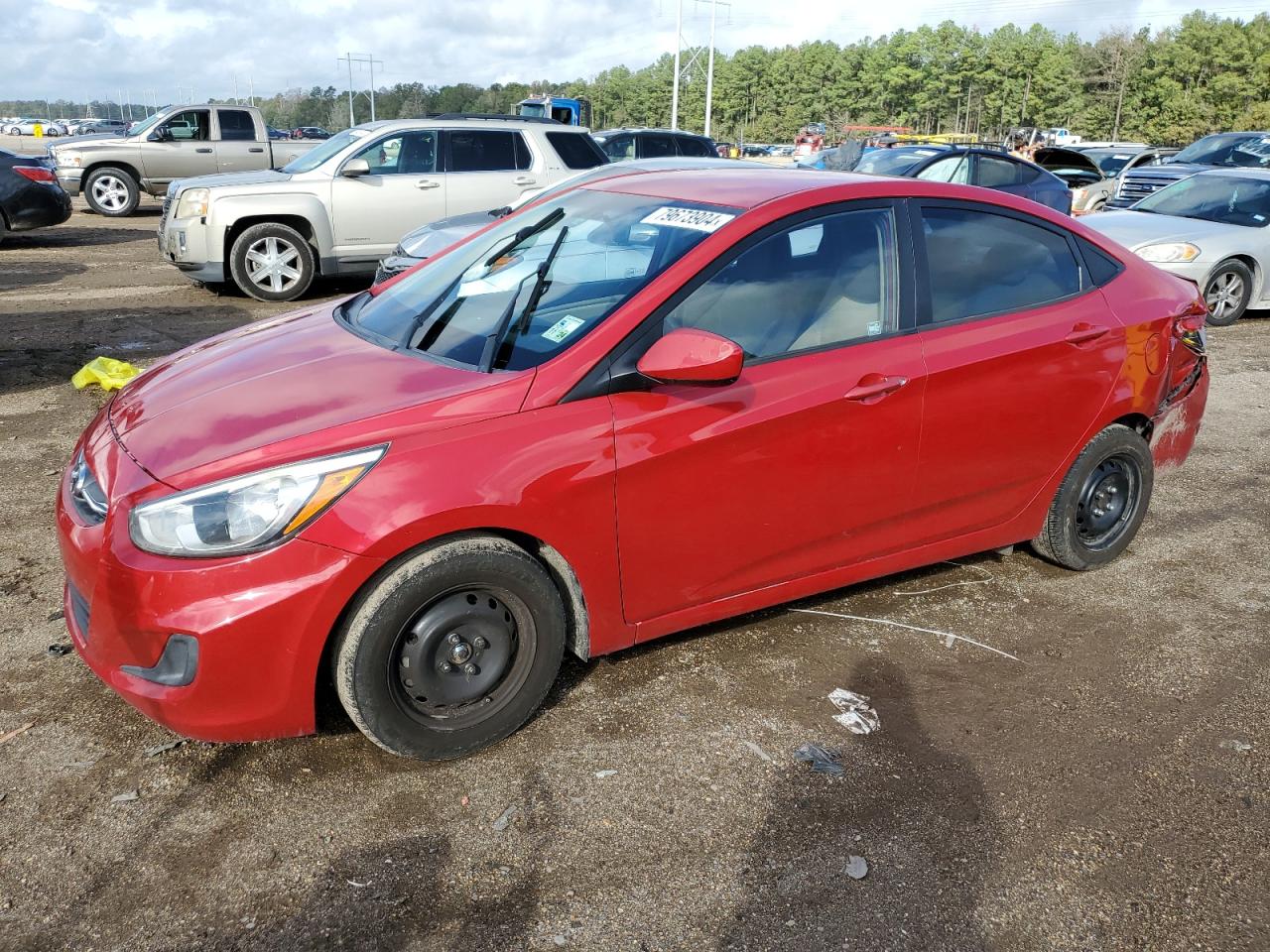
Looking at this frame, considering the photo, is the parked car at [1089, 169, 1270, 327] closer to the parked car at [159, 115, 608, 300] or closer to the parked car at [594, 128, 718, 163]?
the parked car at [159, 115, 608, 300]

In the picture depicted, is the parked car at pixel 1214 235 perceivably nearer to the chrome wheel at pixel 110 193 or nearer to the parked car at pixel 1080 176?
the parked car at pixel 1080 176

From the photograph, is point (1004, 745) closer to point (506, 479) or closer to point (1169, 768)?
point (1169, 768)

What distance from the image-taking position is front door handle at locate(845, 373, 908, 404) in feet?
11.6

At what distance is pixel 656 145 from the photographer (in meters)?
17.5

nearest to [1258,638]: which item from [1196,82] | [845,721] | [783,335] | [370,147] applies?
[845,721]

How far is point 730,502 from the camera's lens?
3359 mm

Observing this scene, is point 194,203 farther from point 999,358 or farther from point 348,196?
point 999,358

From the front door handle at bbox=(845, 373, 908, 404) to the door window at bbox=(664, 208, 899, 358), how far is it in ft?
0.51

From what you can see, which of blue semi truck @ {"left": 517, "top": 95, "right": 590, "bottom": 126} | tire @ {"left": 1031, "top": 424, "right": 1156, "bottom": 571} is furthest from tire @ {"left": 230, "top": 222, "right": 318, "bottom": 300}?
blue semi truck @ {"left": 517, "top": 95, "right": 590, "bottom": 126}

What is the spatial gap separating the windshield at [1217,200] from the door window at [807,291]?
29.1 feet

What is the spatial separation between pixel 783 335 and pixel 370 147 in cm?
879

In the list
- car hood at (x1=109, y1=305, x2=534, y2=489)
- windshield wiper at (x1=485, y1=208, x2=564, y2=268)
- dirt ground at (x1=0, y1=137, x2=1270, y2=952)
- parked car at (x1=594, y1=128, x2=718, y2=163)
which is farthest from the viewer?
parked car at (x1=594, y1=128, x2=718, y2=163)

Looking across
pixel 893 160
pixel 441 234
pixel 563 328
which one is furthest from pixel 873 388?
pixel 893 160

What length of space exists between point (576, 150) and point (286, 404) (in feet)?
32.3
